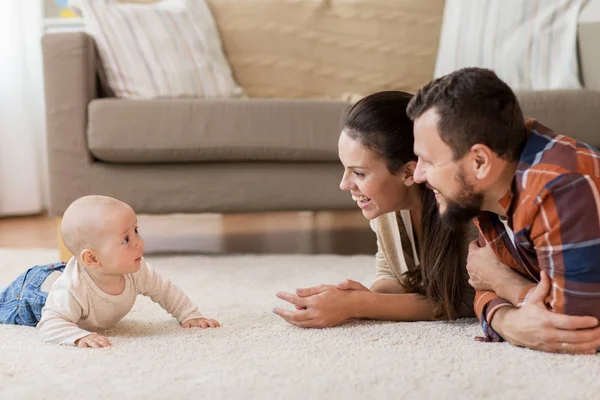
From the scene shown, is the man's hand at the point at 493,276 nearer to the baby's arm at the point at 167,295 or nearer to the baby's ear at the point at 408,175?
the baby's ear at the point at 408,175

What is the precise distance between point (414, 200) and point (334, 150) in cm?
86

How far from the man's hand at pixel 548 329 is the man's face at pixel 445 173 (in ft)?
0.55

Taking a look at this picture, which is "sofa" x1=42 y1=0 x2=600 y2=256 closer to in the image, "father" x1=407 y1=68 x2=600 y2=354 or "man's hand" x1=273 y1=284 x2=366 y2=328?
"man's hand" x1=273 y1=284 x2=366 y2=328

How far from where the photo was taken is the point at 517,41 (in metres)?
2.91

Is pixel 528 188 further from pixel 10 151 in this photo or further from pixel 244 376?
pixel 10 151

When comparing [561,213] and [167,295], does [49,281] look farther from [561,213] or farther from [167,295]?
[561,213]

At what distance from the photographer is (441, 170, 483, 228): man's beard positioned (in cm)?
125

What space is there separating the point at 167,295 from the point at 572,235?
0.83 meters

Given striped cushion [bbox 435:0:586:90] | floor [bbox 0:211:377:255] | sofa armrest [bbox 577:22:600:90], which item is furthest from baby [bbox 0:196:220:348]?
sofa armrest [bbox 577:22:600:90]

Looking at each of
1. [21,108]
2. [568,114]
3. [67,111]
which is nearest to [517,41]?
[568,114]

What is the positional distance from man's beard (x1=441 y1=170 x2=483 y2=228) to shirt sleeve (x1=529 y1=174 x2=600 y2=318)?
11 centimetres

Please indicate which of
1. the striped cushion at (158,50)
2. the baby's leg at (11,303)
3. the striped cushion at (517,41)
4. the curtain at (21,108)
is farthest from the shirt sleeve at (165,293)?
the curtain at (21,108)

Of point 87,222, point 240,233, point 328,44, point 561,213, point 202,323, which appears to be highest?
point 328,44

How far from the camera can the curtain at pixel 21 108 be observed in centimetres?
378
